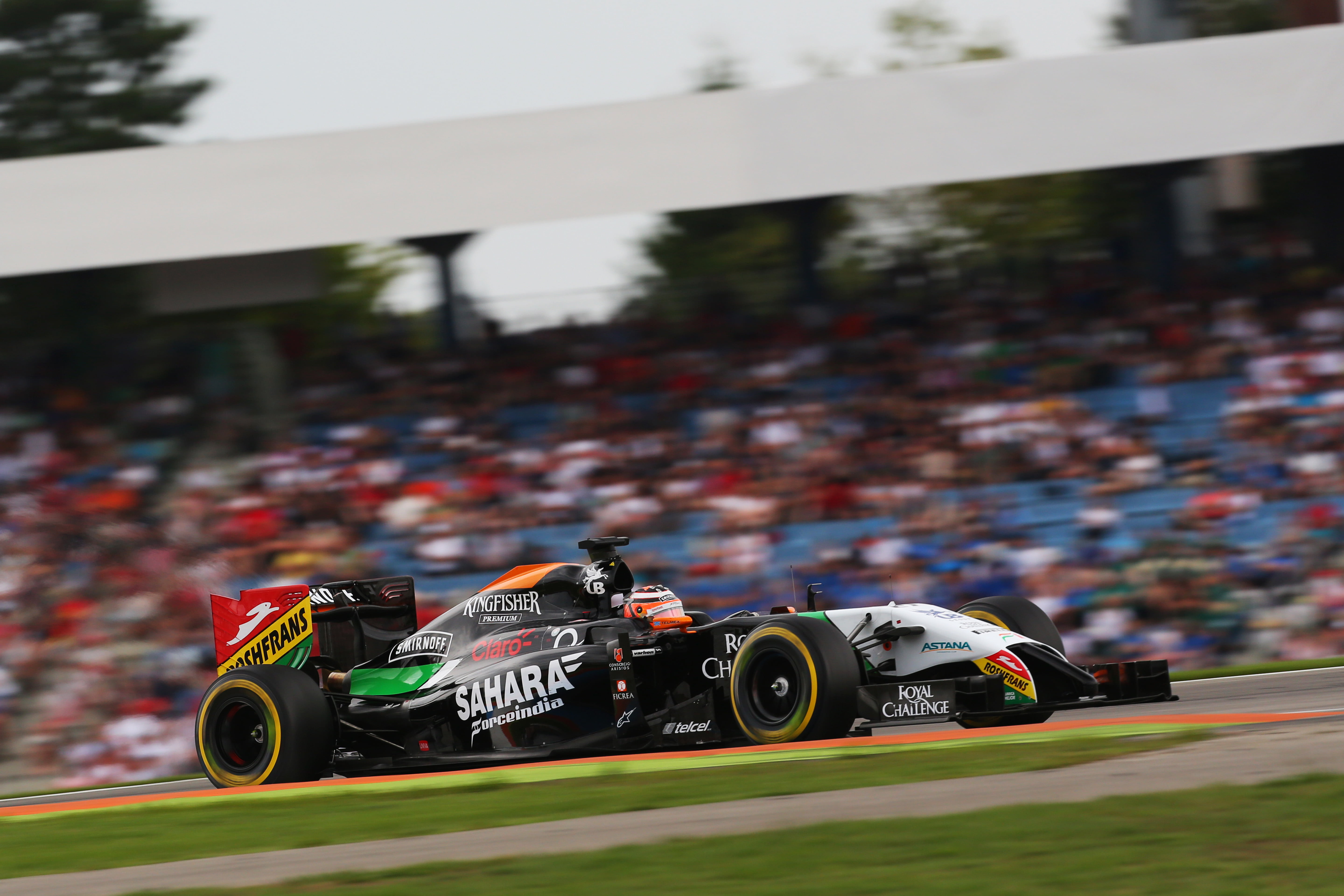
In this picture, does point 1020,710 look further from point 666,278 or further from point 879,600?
point 666,278

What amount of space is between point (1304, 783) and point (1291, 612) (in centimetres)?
783

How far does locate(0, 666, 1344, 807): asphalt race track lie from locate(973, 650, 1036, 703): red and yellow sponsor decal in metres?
1.25

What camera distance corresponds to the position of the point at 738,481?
1486 centimetres

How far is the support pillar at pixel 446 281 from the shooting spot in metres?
16.5

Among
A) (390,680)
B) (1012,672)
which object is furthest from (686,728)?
(390,680)

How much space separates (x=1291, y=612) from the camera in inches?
521

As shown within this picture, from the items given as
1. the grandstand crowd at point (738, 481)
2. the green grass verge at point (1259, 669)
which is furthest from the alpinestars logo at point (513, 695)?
the green grass verge at point (1259, 669)

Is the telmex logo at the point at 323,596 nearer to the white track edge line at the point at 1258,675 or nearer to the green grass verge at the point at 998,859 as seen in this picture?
the green grass verge at the point at 998,859

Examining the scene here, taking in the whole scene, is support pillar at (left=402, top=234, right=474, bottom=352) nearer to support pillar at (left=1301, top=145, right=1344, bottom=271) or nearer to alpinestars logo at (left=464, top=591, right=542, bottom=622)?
alpinestars logo at (left=464, top=591, right=542, bottom=622)

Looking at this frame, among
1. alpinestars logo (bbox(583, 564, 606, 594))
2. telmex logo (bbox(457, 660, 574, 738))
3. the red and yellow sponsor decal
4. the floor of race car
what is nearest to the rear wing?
telmex logo (bbox(457, 660, 574, 738))

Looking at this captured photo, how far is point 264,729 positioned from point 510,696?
5.21ft

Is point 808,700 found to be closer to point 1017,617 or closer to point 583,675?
point 583,675

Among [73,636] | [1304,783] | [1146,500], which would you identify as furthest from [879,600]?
[1304,783]

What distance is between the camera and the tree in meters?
25.4
